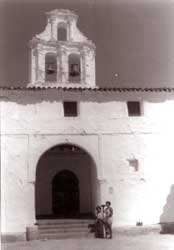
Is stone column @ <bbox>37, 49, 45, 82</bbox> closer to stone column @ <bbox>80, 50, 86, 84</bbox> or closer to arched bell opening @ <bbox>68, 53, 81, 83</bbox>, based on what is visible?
arched bell opening @ <bbox>68, 53, 81, 83</bbox>

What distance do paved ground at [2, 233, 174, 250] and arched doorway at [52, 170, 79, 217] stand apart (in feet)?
13.6

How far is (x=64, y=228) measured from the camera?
52.0 ft

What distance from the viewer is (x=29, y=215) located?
15.8 meters

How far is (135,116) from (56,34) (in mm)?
4408

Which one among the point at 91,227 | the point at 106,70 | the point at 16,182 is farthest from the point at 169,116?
the point at 16,182

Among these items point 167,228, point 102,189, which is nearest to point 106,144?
point 102,189

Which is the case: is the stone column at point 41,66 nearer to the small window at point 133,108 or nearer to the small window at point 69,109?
the small window at point 69,109

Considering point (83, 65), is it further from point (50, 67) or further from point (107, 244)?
point (107, 244)

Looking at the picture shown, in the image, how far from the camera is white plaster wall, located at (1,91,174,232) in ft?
52.8

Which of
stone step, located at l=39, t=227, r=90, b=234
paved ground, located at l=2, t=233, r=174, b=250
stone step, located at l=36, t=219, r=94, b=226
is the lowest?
paved ground, located at l=2, t=233, r=174, b=250

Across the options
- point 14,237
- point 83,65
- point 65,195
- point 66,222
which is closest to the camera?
point 14,237

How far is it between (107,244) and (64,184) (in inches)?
225

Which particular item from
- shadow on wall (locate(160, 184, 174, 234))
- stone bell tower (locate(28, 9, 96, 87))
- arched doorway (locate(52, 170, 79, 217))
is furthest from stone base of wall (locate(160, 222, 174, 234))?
stone bell tower (locate(28, 9, 96, 87))

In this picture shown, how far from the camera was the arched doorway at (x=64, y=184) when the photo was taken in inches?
750
